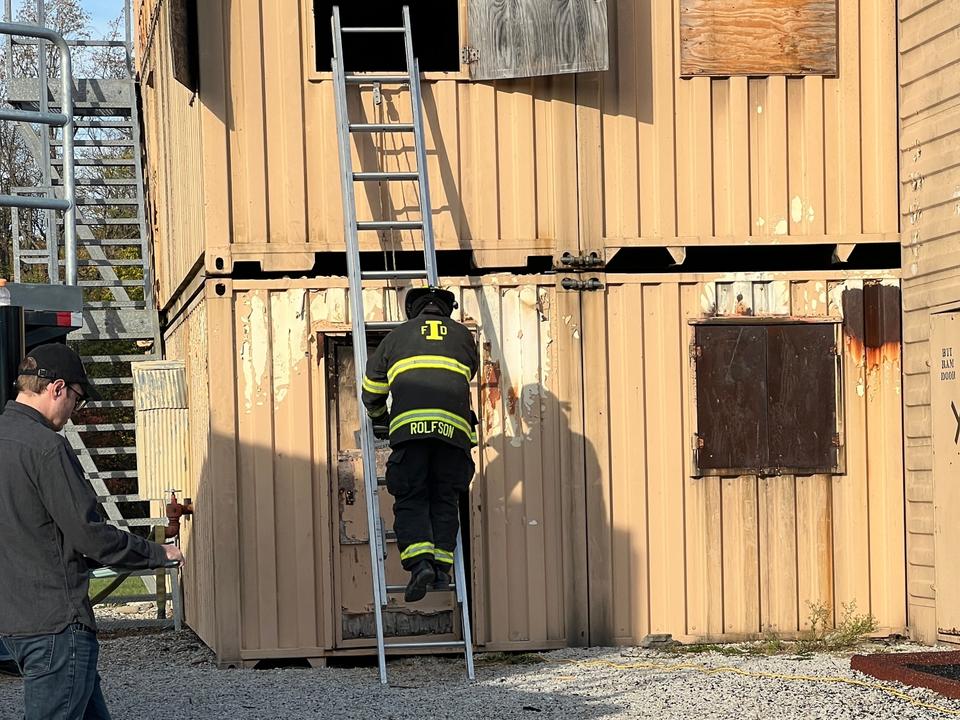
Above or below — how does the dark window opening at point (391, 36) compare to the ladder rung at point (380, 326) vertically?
above

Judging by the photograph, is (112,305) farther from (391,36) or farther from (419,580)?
(419,580)

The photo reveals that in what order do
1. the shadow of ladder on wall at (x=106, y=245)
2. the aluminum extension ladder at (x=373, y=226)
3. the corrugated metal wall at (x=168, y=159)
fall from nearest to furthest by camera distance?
the aluminum extension ladder at (x=373, y=226)
the corrugated metal wall at (x=168, y=159)
the shadow of ladder on wall at (x=106, y=245)

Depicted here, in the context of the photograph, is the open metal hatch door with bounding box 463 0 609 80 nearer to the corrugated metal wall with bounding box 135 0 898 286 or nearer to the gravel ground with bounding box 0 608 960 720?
the corrugated metal wall with bounding box 135 0 898 286

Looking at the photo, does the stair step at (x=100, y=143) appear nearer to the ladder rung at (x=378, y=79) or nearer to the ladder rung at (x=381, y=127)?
the ladder rung at (x=378, y=79)

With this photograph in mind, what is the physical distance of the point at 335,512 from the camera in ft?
29.7

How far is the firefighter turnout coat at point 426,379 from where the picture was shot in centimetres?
790

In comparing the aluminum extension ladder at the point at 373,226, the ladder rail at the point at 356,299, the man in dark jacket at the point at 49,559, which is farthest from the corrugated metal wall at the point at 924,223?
the man in dark jacket at the point at 49,559

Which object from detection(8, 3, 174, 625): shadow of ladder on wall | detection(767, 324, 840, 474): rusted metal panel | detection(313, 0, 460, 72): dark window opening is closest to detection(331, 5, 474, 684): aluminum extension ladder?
detection(313, 0, 460, 72): dark window opening

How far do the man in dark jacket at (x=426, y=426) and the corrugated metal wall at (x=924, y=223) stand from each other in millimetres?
3170

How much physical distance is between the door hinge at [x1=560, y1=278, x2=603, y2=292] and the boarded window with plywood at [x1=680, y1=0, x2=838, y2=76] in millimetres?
1573

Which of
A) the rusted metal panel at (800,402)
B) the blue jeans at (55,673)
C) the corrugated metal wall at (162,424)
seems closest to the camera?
the blue jeans at (55,673)

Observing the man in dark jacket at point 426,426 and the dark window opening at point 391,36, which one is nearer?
the man in dark jacket at point 426,426

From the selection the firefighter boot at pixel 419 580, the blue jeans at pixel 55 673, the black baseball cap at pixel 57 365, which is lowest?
the firefighter boot at pixel 419 580

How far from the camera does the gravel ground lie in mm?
7219
